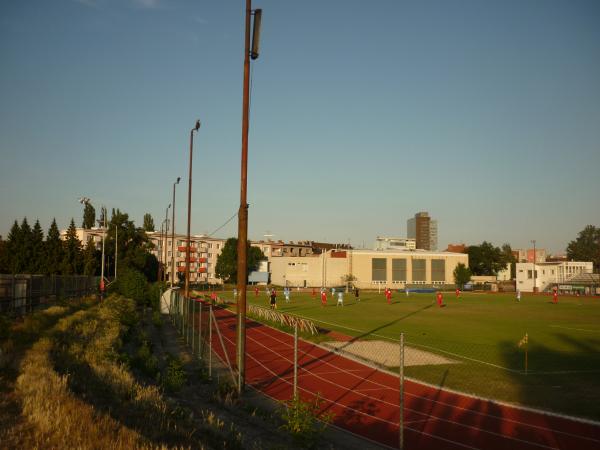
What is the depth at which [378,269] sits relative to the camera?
350 ft

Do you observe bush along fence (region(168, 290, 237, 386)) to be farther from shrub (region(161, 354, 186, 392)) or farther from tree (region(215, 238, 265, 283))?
tree (region(215, 238, 265, 283))

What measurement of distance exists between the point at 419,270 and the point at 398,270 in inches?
192

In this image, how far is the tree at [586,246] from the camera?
168 m

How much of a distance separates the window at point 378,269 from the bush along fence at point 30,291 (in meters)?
72.7

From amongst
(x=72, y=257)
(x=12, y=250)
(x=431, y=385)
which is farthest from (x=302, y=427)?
(x=12, y=250)

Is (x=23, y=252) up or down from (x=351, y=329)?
up

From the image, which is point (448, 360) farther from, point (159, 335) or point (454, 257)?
point (454, 257)

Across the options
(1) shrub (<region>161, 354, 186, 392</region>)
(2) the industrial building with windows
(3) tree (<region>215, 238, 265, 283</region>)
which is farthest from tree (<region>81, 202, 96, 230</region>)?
(1) shrub (<region>161, 354, 186, 392</region>)

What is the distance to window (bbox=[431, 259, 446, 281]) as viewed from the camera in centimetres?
10900

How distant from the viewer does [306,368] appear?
17156mm

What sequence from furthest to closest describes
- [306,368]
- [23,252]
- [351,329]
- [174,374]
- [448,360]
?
[23,252] < [351,329] < [448,360] < [306,368] < [174,374]

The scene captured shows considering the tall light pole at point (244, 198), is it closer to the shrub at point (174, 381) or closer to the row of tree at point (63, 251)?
the shrub at point (174, 381)

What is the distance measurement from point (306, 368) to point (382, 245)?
125m

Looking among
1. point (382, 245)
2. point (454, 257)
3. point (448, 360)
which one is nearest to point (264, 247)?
point (382, 245)
